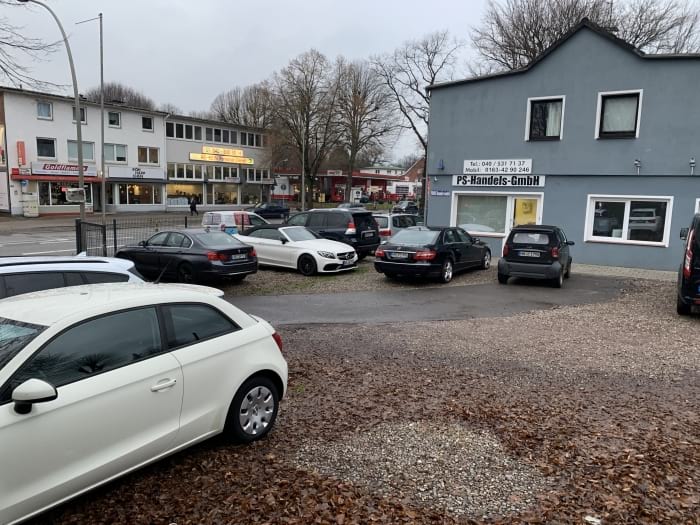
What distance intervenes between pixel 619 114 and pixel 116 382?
17.8 meters

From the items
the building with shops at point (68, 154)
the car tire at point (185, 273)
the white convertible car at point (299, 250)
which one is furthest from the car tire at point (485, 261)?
the building with shops at point (68, 154)

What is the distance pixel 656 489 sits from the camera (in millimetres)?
3887

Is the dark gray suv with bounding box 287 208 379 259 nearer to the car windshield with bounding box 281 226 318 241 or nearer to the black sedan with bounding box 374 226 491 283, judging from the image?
the car windshield with bounding box 281 226 318 241

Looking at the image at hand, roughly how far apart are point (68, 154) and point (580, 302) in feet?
135

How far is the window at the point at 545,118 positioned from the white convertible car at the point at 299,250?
7.99m

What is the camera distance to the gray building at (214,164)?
50.6m

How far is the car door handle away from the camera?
3717 mm

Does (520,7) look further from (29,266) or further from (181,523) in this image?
(181,523)

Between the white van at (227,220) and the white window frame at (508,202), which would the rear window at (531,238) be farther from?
the white van at (227,220)

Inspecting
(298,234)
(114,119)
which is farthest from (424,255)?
(114,119)

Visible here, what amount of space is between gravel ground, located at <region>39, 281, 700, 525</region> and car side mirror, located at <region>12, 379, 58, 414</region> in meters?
0.94

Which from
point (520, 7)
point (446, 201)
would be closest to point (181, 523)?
point (446, 201)

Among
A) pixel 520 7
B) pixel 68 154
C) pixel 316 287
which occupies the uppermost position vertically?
pixel 520 7

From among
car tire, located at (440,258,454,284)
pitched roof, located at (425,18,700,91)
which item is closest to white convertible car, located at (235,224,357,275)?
car tire, located at (440,258,454,284)
